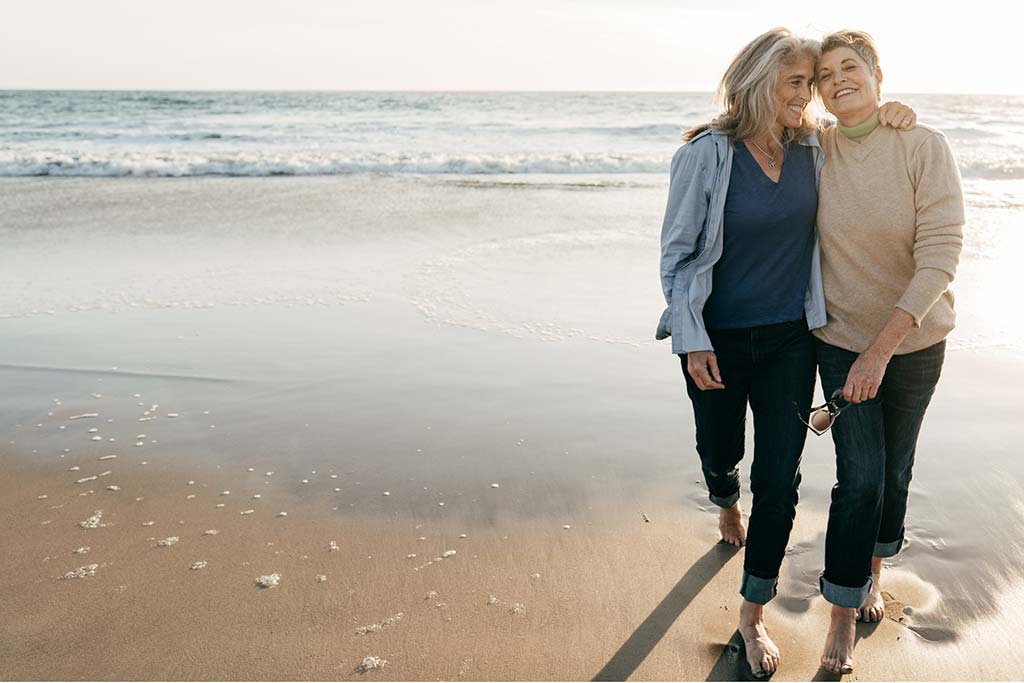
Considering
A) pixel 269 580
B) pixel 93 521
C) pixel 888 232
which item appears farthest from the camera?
pixel 93 521

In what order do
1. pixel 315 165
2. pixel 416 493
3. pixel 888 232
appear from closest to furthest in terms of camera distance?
pixel 888 232
pixel 416 493
pixel 315 165

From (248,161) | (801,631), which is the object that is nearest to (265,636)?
(801,631)

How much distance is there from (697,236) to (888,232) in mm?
533

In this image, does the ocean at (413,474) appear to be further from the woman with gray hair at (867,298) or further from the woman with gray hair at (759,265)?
the woman with gray hair at (759,265)

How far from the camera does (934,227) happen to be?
2281mm

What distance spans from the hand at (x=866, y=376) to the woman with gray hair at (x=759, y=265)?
7.8 inches

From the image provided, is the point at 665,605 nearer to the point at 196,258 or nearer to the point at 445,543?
the point at 445,543

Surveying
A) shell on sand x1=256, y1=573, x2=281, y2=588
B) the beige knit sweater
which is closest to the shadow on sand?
the beige knit sweater

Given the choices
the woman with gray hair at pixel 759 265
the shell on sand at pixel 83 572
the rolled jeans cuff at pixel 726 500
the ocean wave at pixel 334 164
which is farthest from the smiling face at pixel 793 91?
the ocean wave at pixel 334 164

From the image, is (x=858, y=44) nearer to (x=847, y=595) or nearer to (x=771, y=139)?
(x=771, y=139)

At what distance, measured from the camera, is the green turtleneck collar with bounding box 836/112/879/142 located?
2410 millimetres

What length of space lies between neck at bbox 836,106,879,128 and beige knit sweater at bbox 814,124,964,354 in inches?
2.0

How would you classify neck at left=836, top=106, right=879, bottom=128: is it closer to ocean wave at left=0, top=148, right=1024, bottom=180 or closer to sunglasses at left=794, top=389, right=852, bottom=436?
sunglasses at left=794, top=389, right=852, bottom=436

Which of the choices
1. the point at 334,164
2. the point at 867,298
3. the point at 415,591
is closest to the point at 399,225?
the point at 415,591
